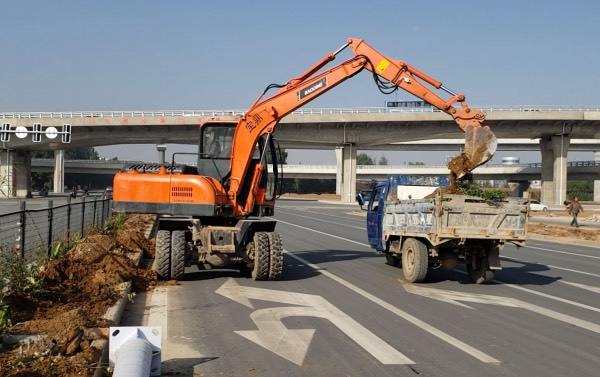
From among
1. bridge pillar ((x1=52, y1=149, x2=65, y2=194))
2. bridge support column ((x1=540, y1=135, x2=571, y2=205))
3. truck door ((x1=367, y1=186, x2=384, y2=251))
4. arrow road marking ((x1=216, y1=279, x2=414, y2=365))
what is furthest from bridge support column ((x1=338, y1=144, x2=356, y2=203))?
arrow road marking ((x1=216, y1=279, x2=414, y2=365))

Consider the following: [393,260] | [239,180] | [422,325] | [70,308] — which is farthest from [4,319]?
[393,260]

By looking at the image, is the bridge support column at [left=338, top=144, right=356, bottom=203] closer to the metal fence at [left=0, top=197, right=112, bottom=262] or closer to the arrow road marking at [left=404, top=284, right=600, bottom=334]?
the metal fence at [left=0, top=197, right=112, bottom=262]

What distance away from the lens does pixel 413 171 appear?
112750 millimetres

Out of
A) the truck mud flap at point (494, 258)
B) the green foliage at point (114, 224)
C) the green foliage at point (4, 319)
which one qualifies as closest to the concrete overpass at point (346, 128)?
the green foliage at point (114, 224)

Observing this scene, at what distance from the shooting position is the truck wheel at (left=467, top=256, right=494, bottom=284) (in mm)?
13250

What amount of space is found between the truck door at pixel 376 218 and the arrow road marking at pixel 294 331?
14.8 ft

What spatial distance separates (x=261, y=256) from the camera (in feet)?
42.8

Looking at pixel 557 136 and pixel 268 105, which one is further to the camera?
pixel 557 136

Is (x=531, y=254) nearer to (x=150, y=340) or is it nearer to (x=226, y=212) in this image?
(x=226, y=212)

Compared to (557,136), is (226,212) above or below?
below

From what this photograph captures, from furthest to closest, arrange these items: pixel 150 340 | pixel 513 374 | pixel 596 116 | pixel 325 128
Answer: pixel 325 128
pixel 596 116
pixel 513 374
pixel 150 340

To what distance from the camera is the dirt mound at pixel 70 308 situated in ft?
20.2

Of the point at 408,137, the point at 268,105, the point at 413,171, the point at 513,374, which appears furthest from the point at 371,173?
the point at 513,374

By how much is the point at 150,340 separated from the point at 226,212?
760 centimetres
